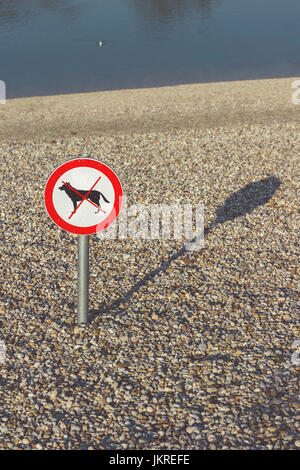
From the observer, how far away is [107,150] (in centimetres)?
1127

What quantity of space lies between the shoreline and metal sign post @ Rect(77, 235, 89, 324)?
25.2 feet

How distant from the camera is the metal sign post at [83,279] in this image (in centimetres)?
530

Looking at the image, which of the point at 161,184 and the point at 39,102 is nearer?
the point at 161,184

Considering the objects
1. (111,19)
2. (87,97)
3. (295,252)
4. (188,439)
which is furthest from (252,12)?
(188,439)

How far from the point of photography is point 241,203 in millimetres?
8633

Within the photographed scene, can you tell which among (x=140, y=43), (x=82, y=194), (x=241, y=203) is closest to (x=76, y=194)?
(x=82, y=194)

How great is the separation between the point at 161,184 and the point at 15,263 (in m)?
3.40

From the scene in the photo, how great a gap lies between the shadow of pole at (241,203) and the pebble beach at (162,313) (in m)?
0.03

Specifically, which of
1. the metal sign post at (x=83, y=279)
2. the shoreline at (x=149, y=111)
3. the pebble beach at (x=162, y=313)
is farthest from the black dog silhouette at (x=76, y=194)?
the shoreline at (x=149, y=111)

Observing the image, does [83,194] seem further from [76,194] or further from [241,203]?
[241,203]

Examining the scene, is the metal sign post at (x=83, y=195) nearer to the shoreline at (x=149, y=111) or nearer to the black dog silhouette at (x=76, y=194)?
the black dog silhouette at (x=76, y=194)

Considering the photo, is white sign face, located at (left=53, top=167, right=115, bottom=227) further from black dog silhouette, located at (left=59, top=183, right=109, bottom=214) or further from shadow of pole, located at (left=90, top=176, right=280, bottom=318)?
shadow of pole, located at (left=90, top=176, right=280, bottom=318)

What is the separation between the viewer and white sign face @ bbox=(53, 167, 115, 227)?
16.2 ft
